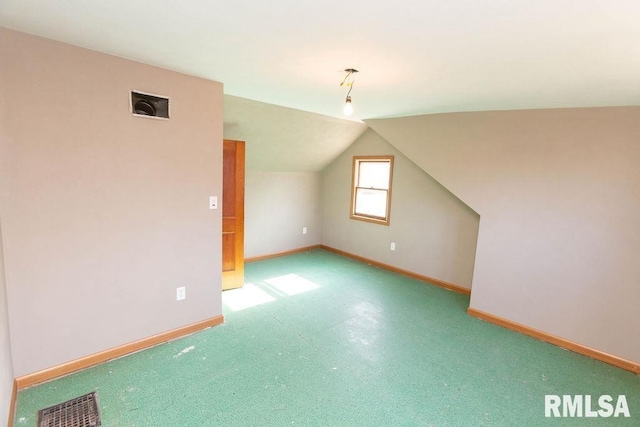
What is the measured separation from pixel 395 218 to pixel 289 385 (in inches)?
124

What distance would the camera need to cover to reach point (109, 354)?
239cm

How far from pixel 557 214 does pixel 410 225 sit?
1926mm

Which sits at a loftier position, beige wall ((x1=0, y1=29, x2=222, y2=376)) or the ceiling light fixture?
the ceiling light fixture

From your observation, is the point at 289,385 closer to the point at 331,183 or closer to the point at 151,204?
the point at 151,204

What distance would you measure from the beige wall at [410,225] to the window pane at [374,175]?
21 centimetres

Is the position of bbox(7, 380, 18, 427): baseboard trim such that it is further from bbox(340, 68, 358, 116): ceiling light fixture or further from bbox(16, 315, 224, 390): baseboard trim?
bbox(340, 68, 358, 116): ceiling light fixture

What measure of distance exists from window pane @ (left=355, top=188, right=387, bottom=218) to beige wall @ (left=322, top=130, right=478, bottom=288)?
7.2 inches

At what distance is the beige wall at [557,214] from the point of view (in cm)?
259

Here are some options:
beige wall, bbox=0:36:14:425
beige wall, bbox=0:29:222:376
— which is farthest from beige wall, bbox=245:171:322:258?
beige wall, bbox=0:36:14:425

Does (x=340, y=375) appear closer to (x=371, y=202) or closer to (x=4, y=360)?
(x=4, y=360)

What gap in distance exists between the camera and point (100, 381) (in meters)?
2.16

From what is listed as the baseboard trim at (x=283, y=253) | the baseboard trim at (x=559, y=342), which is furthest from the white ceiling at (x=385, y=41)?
the baseboard trim at (x=283, y=253)

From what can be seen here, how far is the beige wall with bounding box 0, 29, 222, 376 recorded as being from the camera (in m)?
1.95

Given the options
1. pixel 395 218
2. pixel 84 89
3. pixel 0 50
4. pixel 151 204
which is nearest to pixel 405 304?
pixel 395 218
